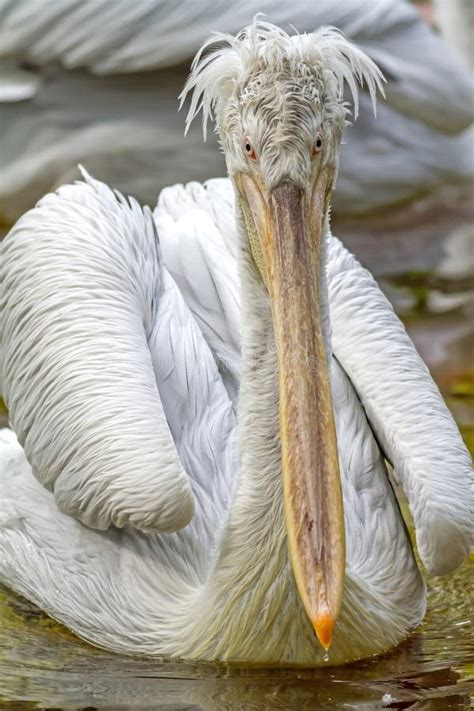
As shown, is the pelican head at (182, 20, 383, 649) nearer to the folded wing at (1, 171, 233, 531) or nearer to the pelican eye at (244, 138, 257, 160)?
the pelican eye at (244, 138, 257, 160)

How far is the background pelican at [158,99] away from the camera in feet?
21.1

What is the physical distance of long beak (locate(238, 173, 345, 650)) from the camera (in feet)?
10.2

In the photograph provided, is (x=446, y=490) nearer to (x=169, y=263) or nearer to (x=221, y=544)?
(x=221, y=544)

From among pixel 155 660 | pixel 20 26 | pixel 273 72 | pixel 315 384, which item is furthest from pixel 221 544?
pixel 20 26

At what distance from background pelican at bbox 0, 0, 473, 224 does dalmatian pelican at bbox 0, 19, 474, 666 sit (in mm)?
2092

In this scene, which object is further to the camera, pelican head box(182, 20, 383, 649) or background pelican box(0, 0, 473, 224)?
background pelican box(0, 0, 473, 224)

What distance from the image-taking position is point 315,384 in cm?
318

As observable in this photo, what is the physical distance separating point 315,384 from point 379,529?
84 cm

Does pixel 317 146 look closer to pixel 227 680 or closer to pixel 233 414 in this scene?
pixel 233 414

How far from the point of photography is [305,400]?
3.16 m

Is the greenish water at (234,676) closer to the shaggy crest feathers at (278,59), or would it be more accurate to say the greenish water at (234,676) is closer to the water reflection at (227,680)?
the water reflection at (227,680)

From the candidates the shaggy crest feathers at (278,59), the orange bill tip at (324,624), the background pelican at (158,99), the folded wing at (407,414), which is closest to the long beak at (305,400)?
the orange bill tip at (324,624)

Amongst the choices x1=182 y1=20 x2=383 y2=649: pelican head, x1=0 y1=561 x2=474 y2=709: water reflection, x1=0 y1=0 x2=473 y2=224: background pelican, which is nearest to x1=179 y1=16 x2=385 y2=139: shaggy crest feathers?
x1=182 y1=20 x2=383 y2=649: pelican head

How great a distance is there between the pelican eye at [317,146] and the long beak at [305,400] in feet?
0.22
